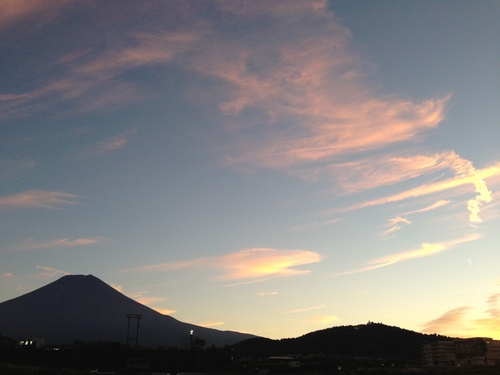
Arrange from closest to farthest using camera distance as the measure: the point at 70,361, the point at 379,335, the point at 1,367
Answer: the point at 1,367, the point at 70,361, the point at 379,335

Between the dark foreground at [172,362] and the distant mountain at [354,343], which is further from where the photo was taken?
the distant mountain at [354,343]

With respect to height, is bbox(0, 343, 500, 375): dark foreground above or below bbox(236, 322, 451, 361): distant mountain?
below

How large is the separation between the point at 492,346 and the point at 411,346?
2476cm

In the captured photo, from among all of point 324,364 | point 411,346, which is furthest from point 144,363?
point 411,346

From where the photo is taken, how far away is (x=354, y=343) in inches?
6156

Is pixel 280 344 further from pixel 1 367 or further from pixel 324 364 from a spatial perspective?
pixel 1 367

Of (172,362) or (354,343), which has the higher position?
(354,343)

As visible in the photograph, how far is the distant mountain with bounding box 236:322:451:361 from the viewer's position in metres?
141

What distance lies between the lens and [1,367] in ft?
A: 136

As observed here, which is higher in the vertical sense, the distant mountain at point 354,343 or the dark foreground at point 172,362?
the distant mountain at point 354,343

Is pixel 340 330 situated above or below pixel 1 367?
above

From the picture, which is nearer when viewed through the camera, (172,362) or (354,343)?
(172,362)

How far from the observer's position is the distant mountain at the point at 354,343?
141000mm

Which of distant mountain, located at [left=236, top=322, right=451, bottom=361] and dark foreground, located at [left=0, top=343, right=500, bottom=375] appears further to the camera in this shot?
distant mountain, located at [left=236, top=322, right=451, bottom=361]
